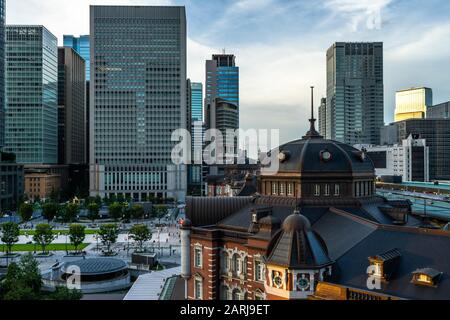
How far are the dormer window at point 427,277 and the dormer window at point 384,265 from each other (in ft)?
5.00

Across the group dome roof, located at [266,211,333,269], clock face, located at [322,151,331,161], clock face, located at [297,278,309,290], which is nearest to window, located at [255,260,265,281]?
dome roof, located at [266,211,333,269]

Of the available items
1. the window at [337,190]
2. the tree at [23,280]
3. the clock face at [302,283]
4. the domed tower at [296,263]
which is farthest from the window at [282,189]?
the tree at [23,280]

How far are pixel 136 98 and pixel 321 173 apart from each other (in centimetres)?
13015

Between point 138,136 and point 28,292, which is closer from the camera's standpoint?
point 28,292

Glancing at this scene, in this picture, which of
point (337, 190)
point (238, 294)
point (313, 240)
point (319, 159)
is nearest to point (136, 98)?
point (319, 159)

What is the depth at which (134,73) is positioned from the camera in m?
159

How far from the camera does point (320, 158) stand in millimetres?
38344

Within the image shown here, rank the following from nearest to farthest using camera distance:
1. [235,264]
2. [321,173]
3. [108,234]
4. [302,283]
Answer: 1. [302,283]
2. [235,264]
3. [321,173]
4. [108,234]

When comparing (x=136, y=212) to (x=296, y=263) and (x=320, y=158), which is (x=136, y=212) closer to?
(x=320, y=158)

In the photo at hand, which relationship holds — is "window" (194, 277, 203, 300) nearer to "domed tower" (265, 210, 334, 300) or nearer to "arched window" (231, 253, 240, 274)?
"arched window" (231, 253, 240, 274)

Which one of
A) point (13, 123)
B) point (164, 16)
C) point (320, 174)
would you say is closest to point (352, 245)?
point (320, 174)

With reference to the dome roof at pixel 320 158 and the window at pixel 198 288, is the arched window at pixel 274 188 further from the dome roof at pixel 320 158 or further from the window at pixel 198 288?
the window at pixel 198 288
